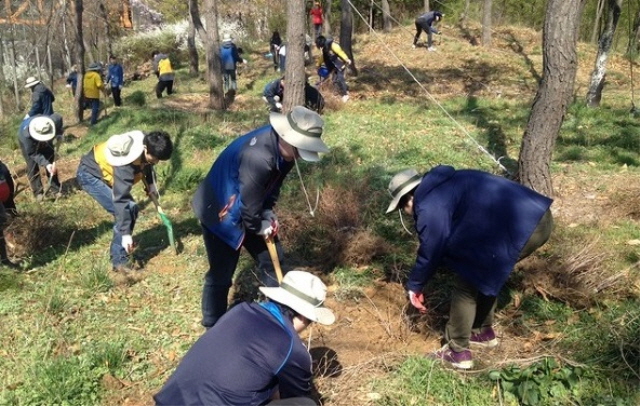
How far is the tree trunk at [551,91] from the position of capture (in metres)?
4.95

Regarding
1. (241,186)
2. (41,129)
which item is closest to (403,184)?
(241,186)

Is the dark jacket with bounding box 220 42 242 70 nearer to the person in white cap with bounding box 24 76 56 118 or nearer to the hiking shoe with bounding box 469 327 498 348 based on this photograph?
the person in white cap with bounding box 24 76 56 118

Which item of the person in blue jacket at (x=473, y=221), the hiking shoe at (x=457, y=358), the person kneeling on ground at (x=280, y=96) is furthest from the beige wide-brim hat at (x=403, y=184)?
the person kneeling on ground at (x=280, y=96)

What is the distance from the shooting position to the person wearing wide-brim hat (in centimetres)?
655

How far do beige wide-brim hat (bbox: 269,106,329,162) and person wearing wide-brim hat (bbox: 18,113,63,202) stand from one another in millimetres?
4876

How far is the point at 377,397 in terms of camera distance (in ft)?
9.86

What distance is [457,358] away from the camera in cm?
320

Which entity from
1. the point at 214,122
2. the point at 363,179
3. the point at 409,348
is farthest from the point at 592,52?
the point at 409,348

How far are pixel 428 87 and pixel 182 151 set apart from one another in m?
6.65

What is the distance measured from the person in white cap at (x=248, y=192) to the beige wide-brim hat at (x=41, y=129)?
13.9 feet

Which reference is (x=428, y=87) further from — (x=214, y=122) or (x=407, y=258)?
(x=407, y=258)

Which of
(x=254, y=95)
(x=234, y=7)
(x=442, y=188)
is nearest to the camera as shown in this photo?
(x=442, y=188)

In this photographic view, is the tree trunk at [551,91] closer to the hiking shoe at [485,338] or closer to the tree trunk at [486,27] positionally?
the hiking shoe at [485,338]

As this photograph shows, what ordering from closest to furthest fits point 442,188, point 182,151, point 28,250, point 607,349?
point 442,188, point 607,349, point 28,250, point 182,151
